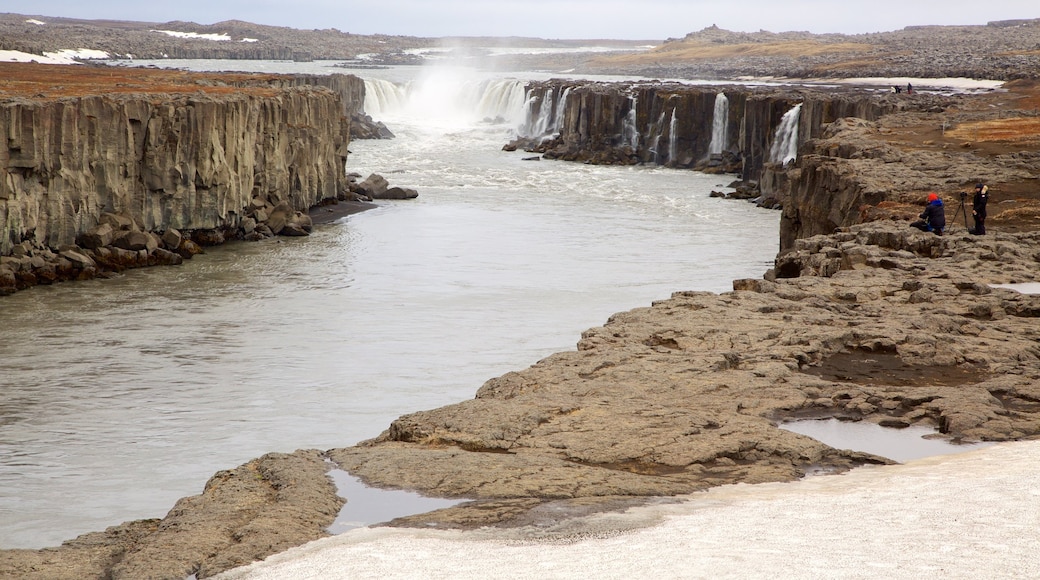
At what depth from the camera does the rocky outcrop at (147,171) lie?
24.4m

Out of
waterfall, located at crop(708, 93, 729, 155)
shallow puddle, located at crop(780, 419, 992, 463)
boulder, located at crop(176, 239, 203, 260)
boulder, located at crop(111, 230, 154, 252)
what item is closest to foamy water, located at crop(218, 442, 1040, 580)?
shallow puddle, located at crop(780, 419, 992, 463)

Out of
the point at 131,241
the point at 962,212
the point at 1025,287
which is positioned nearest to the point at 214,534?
the point at 1025,287

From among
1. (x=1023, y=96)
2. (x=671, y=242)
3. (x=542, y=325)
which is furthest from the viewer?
(x=1023, y=96)

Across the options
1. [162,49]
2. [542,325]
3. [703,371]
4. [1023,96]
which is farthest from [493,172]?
[162,49]

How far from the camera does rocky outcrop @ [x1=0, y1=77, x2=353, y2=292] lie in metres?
24.4

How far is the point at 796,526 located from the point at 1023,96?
39690 millimetres

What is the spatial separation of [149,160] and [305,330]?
9.83 metres

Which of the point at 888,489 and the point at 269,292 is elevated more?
→ the point at 888,489

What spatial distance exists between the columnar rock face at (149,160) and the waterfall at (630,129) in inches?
889

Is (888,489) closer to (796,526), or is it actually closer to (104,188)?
(796,526)

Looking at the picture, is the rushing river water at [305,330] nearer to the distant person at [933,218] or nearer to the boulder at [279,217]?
the boulder at [279,217]

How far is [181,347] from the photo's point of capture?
19.3 m

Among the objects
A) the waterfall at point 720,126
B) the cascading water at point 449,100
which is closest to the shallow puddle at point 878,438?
the waterfall at point 720,126

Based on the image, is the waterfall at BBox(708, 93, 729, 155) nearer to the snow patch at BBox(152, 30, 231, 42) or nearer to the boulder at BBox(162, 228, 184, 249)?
the boulder at BBox(162, 228, 184, 249)
